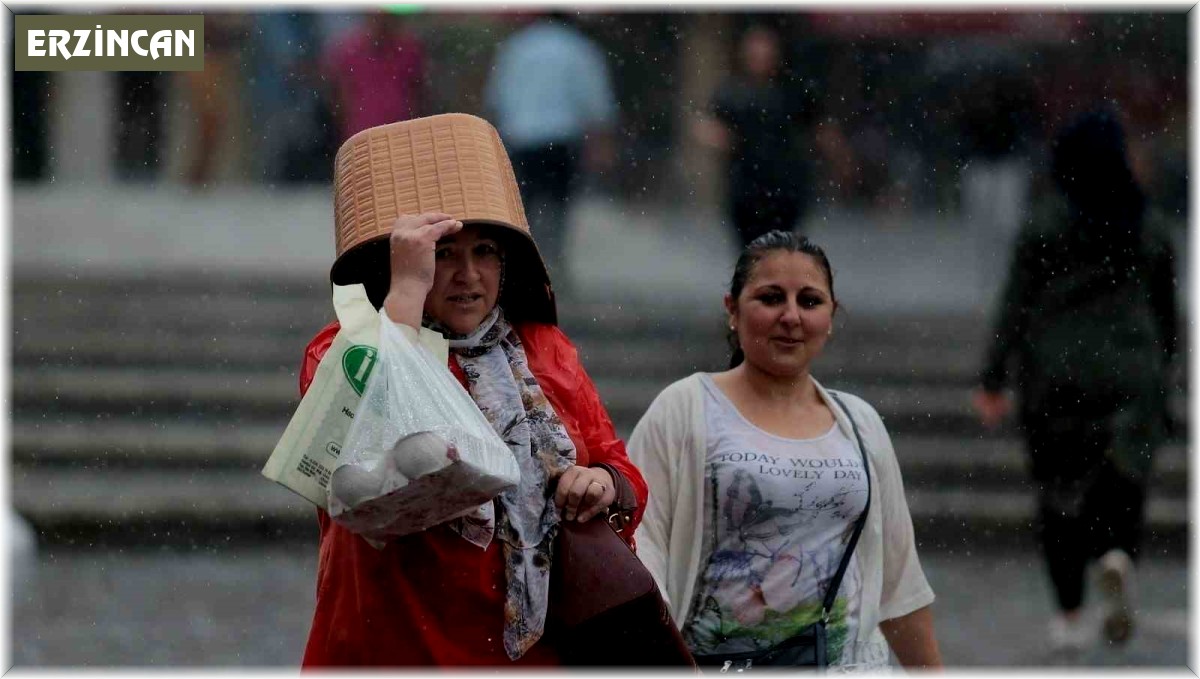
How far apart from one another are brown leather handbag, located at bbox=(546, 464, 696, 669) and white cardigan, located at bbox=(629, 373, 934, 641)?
53 centimetres

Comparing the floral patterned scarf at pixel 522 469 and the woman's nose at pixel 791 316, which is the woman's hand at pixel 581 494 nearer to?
the floral patterned scarf at pixel 522 469

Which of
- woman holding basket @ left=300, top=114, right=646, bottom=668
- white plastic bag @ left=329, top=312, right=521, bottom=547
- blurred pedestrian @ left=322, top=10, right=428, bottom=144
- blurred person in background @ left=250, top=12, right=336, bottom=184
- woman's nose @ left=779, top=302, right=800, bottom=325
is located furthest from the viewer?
blurred person in background @ left=250, top=12, right=336, bottom=184

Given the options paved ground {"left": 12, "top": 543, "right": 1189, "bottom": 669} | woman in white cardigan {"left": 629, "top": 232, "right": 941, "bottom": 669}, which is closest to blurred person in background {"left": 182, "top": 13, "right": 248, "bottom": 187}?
paved ground {"left": 12, "top": 543, "right": 1189, "bottom": 669}

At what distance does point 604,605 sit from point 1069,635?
4.35 metres

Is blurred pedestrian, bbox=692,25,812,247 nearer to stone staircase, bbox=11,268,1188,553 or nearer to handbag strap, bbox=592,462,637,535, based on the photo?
stone staircase, bbox=11,268,1188,553

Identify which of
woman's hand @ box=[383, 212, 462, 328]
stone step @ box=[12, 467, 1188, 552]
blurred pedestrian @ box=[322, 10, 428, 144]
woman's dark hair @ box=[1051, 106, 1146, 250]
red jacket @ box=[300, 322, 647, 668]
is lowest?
stone step @ box=[12, 467, 1188, 552]

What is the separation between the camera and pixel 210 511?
955cm

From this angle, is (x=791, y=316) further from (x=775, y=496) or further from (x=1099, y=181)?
(x=1099, y=181)

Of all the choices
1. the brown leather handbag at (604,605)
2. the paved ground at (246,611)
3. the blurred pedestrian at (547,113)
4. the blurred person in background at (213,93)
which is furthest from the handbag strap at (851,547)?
the blurred person in background at (213,93)

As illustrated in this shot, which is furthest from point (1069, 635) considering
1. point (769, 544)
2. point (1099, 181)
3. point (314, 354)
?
point (314, 354)

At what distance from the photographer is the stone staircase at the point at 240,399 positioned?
9.59m

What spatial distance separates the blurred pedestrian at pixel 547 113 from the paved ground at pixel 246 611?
2923 mm

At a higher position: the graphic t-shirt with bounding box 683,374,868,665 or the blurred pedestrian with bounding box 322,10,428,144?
the blurred pedestrian with bounding box 322,10,428,144

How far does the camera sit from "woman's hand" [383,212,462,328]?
3.58 metres
